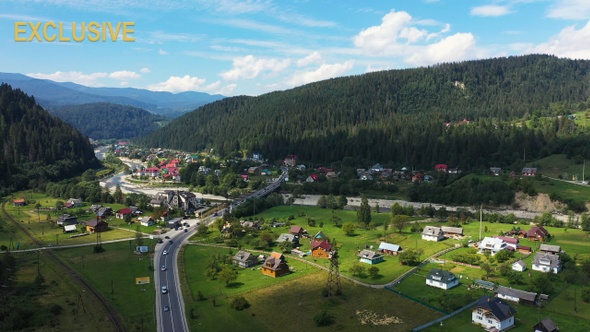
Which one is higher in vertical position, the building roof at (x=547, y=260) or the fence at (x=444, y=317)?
the building roof at (x=547, y=260)

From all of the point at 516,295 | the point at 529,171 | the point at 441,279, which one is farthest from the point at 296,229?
the point at 529,171

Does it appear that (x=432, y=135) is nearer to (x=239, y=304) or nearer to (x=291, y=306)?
(x=291, y=306)

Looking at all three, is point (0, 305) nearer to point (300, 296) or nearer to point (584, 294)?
point (300, 296)

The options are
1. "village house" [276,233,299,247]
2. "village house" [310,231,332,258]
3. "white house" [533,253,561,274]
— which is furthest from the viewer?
"village house" [276,233,299,247]

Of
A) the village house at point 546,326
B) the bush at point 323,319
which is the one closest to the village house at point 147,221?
the bush at point 323,319

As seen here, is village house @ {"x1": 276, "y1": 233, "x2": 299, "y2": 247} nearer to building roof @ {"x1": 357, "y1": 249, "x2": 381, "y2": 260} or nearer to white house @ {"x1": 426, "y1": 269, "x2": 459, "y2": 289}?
building roof @ {"x1": 357, "y1": 249, "x2": 381, "y2": 260}

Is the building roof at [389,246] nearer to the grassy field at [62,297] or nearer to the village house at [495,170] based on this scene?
the grassy field at [62,297]

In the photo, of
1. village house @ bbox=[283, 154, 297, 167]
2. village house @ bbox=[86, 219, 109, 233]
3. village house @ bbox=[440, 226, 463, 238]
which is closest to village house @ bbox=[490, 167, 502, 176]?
village house @ bbox=[440, 226, 463, 238]
